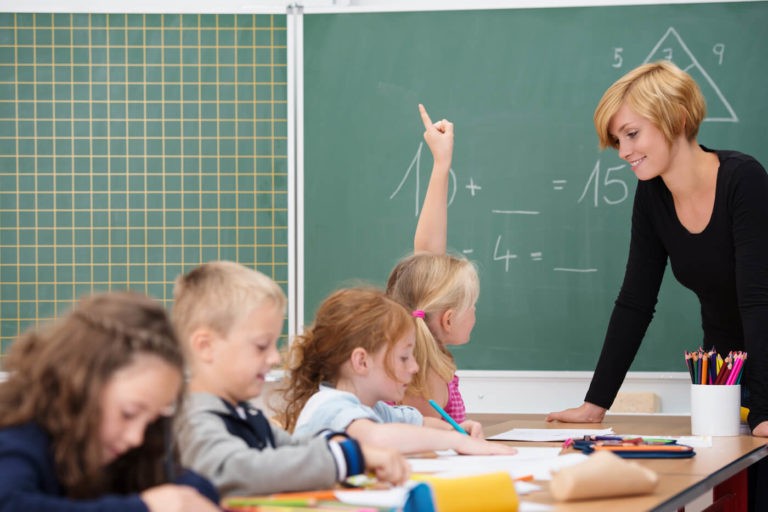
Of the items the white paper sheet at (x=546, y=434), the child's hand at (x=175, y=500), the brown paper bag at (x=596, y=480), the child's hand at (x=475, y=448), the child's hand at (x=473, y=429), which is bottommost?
the white paper sheet at (x=546, y=434)

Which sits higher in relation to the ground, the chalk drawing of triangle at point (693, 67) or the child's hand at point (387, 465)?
the chalk drawing of triangle at point (693, 67)

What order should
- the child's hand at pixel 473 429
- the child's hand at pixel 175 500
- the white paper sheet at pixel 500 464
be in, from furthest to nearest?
the child's hand at pixel 473 429, the white paper sheet at pixel 500 464, the child's hand at pixel 175 500

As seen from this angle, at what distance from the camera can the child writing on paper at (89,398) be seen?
102cm

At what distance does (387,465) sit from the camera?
141 cm

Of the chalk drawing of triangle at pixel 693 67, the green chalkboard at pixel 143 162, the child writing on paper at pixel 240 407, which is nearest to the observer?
the child writing on paper at pixel 240 407

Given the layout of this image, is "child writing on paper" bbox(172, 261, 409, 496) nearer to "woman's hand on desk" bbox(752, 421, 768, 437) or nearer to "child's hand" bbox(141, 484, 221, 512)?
"child's hand" bbox(141, 484, 221, 512)

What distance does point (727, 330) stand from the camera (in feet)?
8.27

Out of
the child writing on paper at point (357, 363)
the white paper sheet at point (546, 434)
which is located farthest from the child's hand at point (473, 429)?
the child writing on paper at point (357, 363)

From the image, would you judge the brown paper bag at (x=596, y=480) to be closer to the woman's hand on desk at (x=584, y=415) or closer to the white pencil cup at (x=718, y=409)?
the white pencil cup at (x=718, y=409)

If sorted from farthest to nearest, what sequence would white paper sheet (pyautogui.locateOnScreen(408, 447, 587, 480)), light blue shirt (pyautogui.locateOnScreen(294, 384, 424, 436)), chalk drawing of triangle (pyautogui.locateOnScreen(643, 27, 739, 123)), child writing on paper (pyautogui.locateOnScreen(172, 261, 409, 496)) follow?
chalk drawing of triangle (pyautogui.locateOnScreen(643, 27, 739, 123))
light blue shirt (pyautogui.locateOnScreen(294, 384, 424, 436))
white paper sheet (pyautogui.locateOnScreen(408, 447, 587, 480))
child writing on paper (pyautogui.locateOnScreen(172, 261, 409, 496))

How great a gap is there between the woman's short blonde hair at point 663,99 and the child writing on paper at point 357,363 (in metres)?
0.80

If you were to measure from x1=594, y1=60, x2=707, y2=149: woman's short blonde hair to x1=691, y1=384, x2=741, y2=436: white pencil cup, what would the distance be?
57cm

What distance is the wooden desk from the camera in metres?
1.37

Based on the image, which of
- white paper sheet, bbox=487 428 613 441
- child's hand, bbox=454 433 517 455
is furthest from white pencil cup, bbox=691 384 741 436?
child's hand, bbox=454 433 517 455
